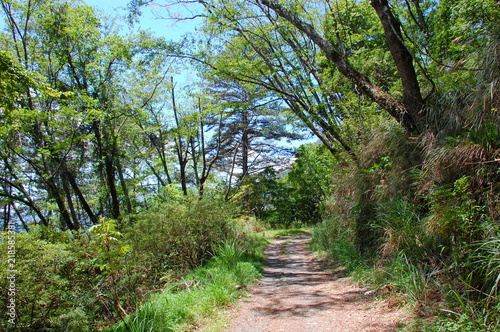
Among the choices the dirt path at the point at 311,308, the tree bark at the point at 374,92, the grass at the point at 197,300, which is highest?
the tree bark at the point at 374,92

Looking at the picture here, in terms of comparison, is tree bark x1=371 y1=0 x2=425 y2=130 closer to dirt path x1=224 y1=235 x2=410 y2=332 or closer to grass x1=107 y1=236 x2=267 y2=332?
dirt path x1=224 y1=235 x2=410 y2=332

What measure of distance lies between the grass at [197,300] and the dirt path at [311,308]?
28cm

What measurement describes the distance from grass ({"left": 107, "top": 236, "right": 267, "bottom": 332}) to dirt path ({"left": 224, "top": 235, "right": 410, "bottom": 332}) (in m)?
0.28

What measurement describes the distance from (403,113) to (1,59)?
6067mm

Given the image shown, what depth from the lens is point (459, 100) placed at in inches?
181

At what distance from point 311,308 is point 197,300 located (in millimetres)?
1658

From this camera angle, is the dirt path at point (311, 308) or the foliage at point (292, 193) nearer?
the dirt path at point (311, 308)

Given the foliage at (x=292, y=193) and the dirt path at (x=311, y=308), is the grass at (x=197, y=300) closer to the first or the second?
the dirt path at (x=311, y=308)

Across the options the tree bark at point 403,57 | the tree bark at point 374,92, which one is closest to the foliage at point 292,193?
the tree bark at point 374,92

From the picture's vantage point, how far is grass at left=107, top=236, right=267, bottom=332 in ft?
12.0

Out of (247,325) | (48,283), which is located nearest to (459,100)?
(247,325)

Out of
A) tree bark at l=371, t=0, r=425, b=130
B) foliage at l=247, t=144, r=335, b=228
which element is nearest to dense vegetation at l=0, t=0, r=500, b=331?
tree bark at l=371, t=0, r=425, b=130

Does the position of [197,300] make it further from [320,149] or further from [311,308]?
[320,149]

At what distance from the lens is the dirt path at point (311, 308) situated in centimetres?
370
